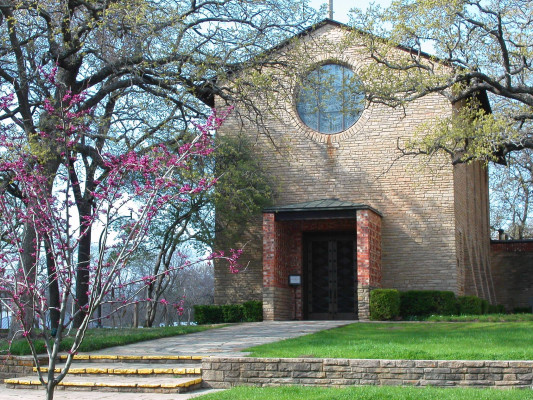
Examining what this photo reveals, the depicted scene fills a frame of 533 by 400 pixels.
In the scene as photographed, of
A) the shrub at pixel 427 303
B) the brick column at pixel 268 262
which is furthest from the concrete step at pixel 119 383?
the shrub at pixel 427 303

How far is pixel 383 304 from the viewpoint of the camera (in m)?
19.3

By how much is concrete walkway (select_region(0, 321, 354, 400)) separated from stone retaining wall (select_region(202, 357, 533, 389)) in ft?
1.95

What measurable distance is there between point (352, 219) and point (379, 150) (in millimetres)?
2337

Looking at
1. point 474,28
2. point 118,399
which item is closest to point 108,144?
point 474,28

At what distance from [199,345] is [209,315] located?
7.70 meters

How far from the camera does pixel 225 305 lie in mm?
21859

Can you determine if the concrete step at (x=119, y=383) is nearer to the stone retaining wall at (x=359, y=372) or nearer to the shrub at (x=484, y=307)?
the stone retaining wall at (x=359, y=372)

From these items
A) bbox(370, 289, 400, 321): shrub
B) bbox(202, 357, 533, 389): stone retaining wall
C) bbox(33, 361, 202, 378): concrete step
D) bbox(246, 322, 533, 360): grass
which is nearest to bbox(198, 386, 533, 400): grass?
bbox(202, 357, 533, 389): stone retaining wall

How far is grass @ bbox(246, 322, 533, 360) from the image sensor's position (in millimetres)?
10586

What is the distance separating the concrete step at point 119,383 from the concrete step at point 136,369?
10 centimetres

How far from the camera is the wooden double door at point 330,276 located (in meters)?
21.8

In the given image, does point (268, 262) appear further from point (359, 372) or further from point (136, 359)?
point (359, 372)

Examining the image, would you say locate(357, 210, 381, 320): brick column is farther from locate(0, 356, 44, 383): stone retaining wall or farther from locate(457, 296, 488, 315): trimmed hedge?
locate(0, 356, 44, 383): stone retaining wall

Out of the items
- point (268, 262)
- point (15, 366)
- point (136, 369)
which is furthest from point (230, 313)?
point (136, 369)
